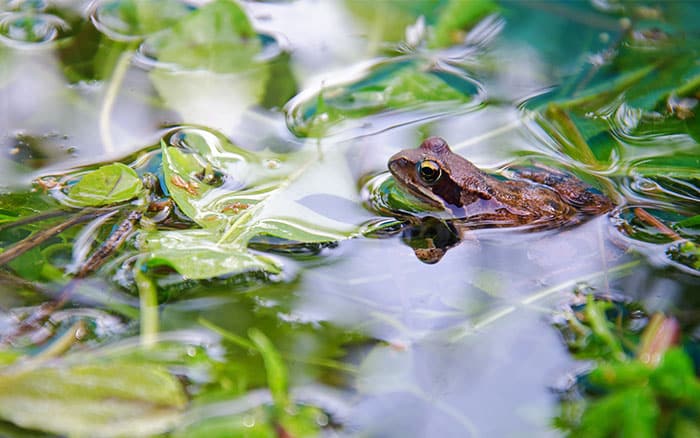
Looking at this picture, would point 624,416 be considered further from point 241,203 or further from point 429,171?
point 241,203

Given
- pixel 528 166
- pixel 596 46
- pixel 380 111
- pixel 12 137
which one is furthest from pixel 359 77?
pixel 12 137

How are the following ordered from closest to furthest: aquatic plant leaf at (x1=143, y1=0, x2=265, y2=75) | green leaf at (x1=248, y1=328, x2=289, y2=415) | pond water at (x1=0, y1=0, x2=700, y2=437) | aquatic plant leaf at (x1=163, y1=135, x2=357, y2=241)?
green leaf at (x1=248, y1=328, x2=289, y2=415) < pond water at (x1=0, y1=0, x2=700, y2=437) < aquatic plant leaf at (x1=163, y1=135, x2=357, y2=241) < aquatic plant leaf at (x1=143, y1=0, x2=265, y2=75)

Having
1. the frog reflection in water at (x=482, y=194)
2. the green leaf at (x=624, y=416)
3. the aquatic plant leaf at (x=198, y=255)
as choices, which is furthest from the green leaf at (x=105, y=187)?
the green leaf at (x=624, y=416)

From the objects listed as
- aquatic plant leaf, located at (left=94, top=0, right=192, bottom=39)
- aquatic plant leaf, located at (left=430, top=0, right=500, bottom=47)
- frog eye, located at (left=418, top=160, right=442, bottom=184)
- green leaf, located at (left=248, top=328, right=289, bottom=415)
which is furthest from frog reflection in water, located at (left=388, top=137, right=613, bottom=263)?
aquatic plant leaf, located at (left=94, top=0, right=192, bottom=39)

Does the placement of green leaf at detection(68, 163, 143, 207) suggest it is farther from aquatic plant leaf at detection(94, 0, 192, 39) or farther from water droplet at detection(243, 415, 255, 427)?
aquatic plant leaf at detection(94, 0, 192, 39)

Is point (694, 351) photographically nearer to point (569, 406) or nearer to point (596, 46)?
point (569, 406)

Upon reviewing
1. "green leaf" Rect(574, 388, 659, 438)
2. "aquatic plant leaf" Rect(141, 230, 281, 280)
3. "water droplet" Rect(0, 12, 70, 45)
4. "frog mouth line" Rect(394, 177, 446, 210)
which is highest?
"green leaf" Rect(574, 388, 659, 438)
